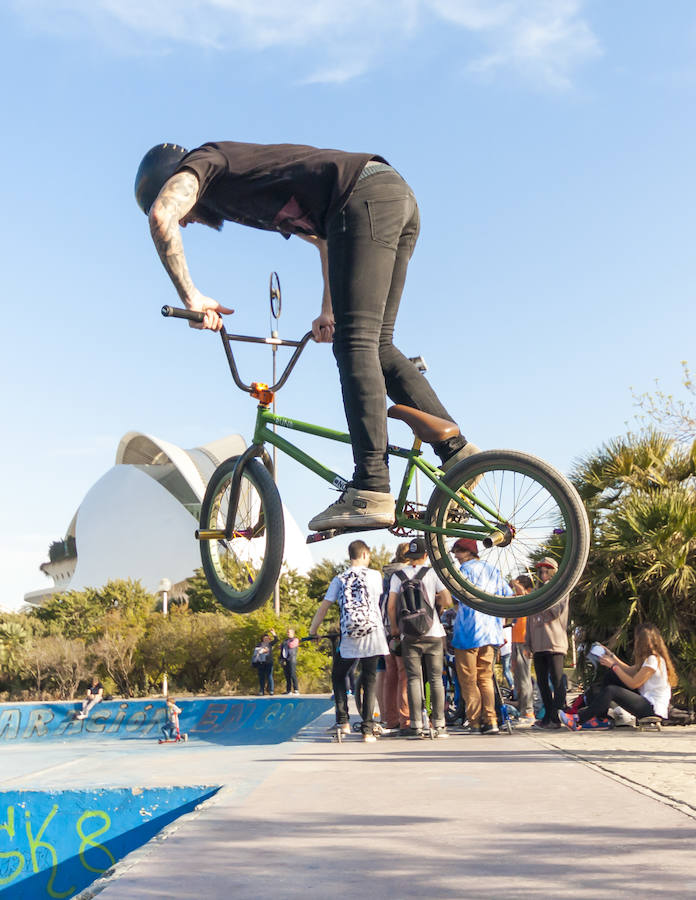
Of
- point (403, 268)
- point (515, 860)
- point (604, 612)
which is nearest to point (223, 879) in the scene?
point (515, 860)

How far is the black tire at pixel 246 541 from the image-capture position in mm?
3348

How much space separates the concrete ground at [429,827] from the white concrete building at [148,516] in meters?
63.6

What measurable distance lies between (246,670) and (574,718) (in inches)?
495

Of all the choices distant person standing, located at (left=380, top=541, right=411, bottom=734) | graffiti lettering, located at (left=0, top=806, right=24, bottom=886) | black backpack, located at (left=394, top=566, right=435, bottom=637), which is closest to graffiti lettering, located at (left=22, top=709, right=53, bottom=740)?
distant person standing, located at (left=380, top=541, right=411, bottom=734)

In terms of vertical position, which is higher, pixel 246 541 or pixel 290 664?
pixel 246 541

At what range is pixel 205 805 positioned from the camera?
16.4ft

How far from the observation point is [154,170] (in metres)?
3.02

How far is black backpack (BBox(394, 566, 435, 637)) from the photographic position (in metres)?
8.53

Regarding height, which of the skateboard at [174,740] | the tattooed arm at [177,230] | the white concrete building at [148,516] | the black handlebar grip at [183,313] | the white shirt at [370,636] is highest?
the white concrete building at [148,516]

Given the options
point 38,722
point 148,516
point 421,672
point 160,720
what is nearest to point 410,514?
point 421,672

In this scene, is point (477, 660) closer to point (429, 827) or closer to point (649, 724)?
point (649, 724)

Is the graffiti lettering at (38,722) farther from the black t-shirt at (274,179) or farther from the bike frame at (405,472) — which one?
the black t-shirt at (274,179)

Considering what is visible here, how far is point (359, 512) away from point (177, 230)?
3.77 feet

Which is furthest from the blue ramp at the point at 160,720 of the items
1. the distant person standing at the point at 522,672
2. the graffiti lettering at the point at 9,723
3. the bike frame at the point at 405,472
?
the bike frame at the point at 405,472
